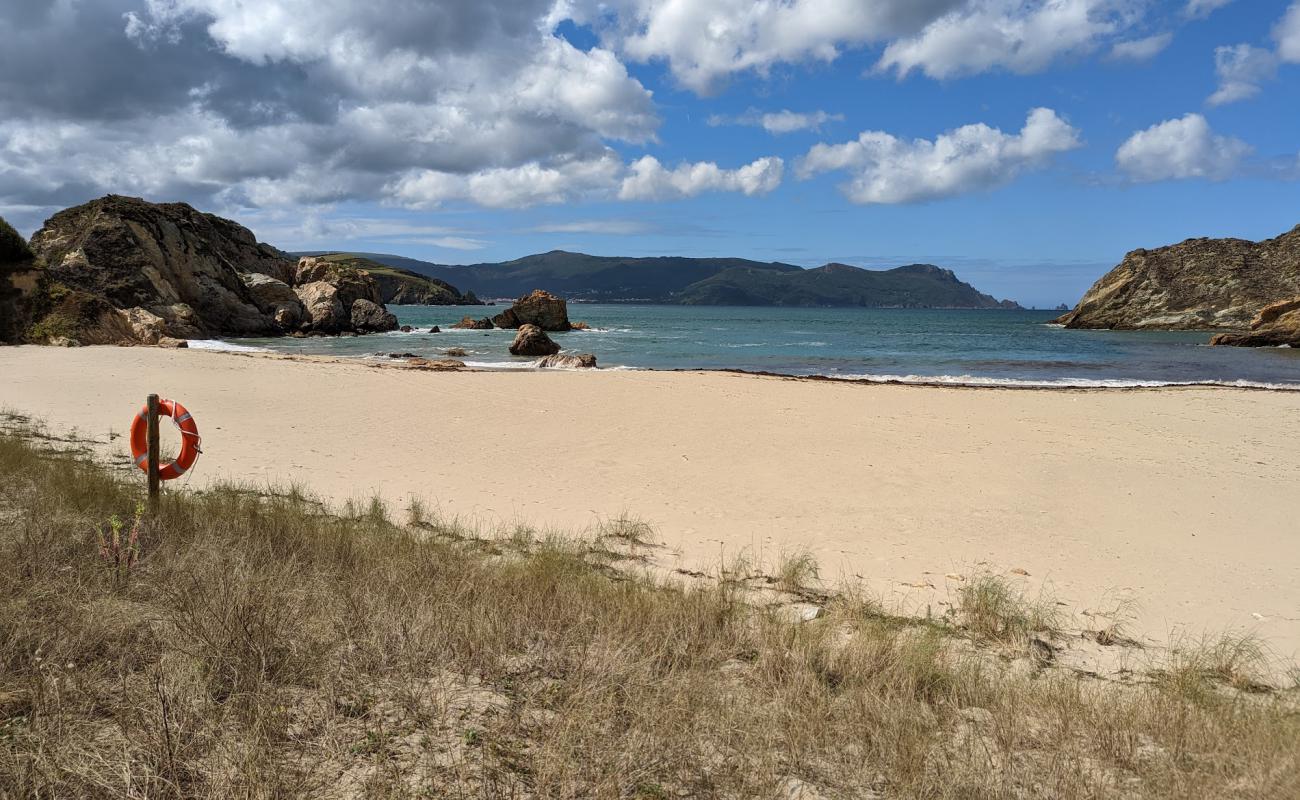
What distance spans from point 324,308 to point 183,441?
147 feet

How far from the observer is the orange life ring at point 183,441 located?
5809 mm

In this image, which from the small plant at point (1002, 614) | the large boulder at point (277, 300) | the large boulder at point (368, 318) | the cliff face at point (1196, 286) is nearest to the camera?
the small plant at point (1002, 614)

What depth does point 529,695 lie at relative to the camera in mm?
3309

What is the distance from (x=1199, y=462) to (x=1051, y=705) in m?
8.85

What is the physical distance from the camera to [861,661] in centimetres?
373

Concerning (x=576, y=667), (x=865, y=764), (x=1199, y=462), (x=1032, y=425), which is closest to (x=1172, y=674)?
(x=865, y=764)

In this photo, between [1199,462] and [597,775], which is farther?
[1199,462]

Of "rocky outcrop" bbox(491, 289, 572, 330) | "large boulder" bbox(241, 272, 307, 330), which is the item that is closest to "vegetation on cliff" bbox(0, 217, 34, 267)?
"large boulder" bbox(241, 272, 307, 330)

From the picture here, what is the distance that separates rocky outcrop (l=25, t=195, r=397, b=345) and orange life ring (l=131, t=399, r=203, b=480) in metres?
22.8

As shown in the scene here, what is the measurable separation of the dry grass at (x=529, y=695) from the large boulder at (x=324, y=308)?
147 feet

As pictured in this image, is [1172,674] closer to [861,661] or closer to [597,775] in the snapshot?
[861,661]

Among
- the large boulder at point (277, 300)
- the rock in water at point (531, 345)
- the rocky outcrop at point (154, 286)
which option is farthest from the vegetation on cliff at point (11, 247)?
the rock in water at point (531, 345)

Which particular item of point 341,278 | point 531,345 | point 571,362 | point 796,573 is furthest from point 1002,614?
point 341,278

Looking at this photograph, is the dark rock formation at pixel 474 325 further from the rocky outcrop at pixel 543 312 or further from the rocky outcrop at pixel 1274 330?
the rocky outcrop at pixel 1274 330
